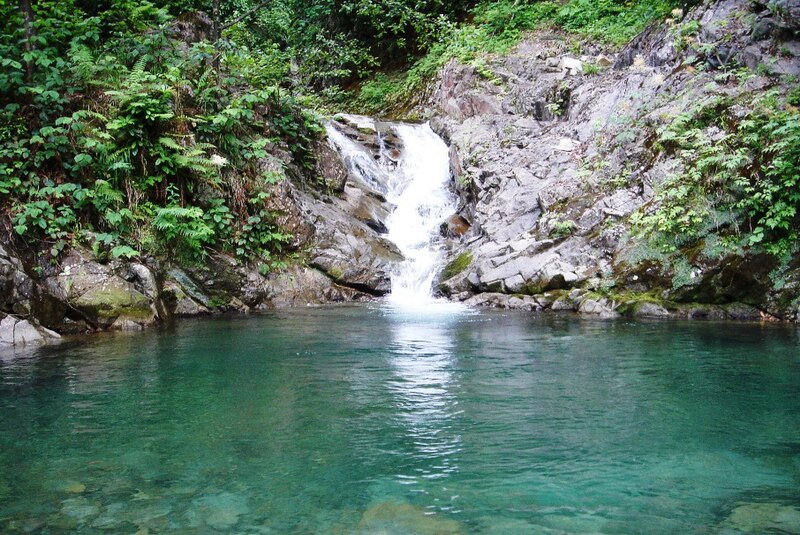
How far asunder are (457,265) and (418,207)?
12.8ft

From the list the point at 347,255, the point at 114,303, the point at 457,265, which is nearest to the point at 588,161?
the point at 457,265

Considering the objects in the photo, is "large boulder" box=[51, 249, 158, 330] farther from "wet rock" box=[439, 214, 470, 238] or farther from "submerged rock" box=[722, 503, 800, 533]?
"submerged rock" box=[722, 503, 800, 533]

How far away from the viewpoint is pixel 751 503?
312 cm

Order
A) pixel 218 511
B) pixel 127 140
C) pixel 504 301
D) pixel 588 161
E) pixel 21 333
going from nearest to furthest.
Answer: pixel 218 511 < pixel 21 333 < pixel 127 140 < pixel 504 301 < pixel 588 161

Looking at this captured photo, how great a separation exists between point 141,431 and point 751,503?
4.20 meters

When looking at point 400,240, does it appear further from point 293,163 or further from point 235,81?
point 235,81

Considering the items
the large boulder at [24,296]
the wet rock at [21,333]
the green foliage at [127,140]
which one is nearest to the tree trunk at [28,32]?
the green foliage at [127,140]

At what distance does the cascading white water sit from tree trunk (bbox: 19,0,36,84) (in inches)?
357

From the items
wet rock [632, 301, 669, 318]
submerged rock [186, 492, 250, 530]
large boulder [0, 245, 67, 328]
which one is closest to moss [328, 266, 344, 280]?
large boulder [0, 245, 67, 328]

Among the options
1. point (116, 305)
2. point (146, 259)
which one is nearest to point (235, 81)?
Result: point (146, 259)

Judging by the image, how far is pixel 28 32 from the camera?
35.2 ft

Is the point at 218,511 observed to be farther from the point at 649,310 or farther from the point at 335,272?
the point at 335,272

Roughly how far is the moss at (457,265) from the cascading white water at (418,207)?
413 millimetres

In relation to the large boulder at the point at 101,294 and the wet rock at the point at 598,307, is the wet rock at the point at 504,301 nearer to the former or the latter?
the wet rock at the point at 598,307
